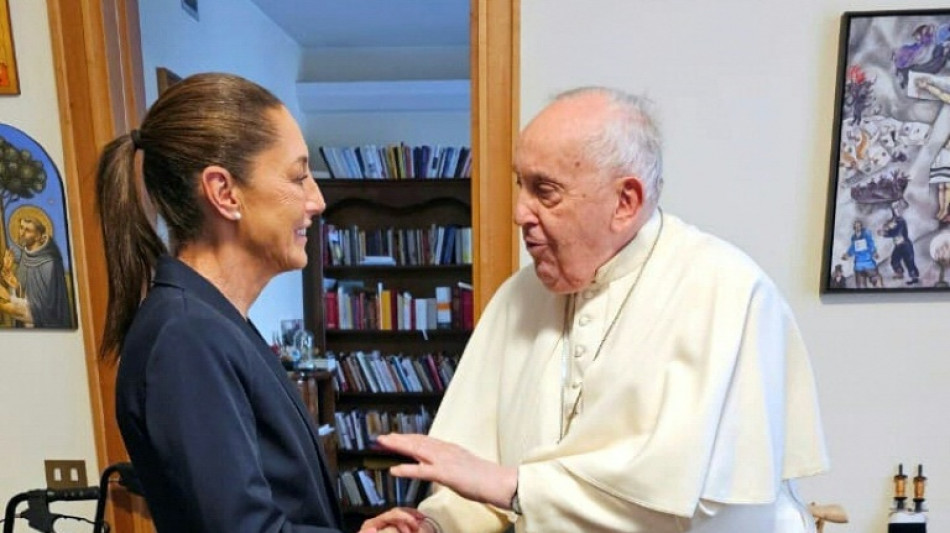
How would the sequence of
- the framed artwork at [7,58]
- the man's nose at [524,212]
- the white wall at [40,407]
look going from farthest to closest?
the white wall at [40,407]
the framed artwork at [7,58]
the man's nose at [524,212]

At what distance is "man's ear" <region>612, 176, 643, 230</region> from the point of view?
0.90 meters

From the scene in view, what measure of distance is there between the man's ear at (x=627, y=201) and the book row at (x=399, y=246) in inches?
104

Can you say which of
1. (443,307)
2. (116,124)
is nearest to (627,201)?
(116,124)

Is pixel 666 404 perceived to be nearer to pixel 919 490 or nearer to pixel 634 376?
pixel 634 376

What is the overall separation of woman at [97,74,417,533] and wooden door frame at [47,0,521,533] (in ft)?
1.92

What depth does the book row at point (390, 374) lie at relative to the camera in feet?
11.8

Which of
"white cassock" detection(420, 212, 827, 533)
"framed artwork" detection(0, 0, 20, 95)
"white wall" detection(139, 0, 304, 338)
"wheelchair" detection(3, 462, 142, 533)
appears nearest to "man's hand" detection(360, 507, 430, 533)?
"white cassock" detection(420, 212, 827, 533)

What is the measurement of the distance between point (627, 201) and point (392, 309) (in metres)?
2.80

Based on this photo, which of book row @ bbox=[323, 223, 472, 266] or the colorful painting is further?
book row @ bbox=[323, 223, 472, 266]

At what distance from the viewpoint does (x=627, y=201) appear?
92 centimetres

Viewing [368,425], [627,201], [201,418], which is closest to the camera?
[201,418]

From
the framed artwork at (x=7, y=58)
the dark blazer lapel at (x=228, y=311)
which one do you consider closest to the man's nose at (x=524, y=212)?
the dark blazer lapel at (x=228, y=311)

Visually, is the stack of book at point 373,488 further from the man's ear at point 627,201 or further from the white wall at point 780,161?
the man's ear at point 627,201

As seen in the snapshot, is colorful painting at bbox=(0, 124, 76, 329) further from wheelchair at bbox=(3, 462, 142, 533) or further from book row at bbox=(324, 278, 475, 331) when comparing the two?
book row at bbox=(324, 278, 475, 331)
